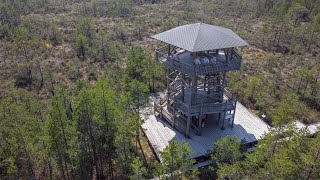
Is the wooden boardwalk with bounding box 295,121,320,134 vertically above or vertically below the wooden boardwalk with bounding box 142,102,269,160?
below

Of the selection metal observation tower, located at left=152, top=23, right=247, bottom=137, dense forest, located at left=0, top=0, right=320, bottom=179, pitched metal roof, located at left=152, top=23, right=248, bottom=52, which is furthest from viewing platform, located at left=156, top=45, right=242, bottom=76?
dense forest, located at left=0, top=0, right=320, bottom=179

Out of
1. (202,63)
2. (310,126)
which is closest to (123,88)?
(202,63)

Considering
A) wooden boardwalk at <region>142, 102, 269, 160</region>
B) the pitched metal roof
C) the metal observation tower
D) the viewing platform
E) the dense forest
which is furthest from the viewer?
wooden boardwalk at <region>142, 102, 269, 160</region>

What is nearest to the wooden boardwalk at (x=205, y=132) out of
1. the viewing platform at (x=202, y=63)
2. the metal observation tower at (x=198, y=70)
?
the metal observation tower at (x=198, y=70)

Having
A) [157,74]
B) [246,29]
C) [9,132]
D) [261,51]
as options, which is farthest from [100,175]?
[246,29]

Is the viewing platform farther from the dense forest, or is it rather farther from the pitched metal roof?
the dense forest

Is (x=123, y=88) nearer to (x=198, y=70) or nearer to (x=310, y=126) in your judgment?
(x=198, y=70)
